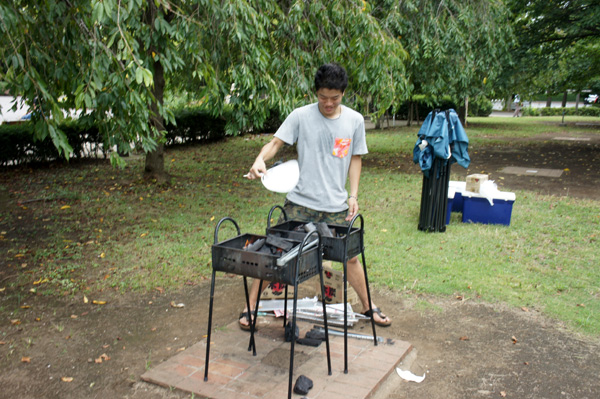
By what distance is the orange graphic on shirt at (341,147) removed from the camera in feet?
13.2

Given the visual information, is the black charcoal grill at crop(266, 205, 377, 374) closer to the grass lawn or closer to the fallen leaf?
the fallen leaf

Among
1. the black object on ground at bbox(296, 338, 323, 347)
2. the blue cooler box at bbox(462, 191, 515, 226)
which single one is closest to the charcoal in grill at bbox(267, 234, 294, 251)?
the black object on ground at bbox(296, 338, 323, 347)

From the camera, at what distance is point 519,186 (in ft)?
35.6

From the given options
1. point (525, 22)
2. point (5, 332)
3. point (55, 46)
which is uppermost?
point (525, 22)

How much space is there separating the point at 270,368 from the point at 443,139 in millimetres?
4276

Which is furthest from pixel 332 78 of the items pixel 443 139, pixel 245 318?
pixel 443 139

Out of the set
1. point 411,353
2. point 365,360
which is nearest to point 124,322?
point 365,360

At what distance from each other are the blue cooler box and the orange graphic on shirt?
422 cm

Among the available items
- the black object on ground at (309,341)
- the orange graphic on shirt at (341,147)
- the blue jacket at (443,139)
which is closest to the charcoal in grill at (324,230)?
the orange graphic on shirt at (341,147)

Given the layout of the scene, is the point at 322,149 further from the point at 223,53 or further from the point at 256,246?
the point at 223,53

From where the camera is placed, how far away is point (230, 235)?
722 cm

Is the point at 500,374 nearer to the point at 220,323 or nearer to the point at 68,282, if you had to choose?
the point at 220,323

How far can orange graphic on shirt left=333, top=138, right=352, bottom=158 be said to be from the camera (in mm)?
4016

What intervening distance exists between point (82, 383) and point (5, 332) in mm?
1262
